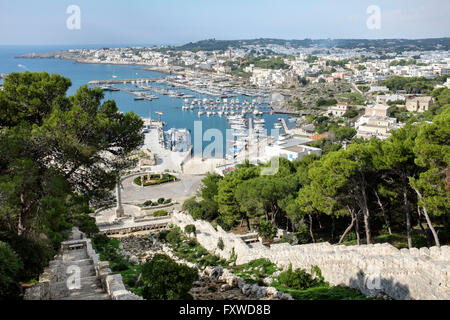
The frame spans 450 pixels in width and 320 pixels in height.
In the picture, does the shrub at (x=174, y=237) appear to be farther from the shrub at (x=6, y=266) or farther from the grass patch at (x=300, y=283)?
the shrub at (x=6, y=266)

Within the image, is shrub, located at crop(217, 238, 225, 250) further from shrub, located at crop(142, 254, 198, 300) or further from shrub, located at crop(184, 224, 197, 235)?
shrub, located at crop(142, 254, 198, 300)

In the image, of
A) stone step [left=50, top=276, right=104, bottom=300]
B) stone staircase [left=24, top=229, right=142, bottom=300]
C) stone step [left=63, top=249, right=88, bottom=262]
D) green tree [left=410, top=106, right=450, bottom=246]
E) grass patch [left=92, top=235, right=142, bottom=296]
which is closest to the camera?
stone staircase [left=24, top=229, right=142, bottom=300]

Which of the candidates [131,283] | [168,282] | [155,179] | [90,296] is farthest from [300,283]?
[155,179]

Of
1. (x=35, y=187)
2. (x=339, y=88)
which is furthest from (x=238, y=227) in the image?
(x=339, y=88)

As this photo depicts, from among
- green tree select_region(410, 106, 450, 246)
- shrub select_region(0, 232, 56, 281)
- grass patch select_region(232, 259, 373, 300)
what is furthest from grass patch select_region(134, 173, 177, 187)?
green tree select_region(410, 106, 450, 246)

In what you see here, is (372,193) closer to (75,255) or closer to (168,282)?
(168,282)

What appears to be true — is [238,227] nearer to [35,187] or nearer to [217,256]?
[217,256]

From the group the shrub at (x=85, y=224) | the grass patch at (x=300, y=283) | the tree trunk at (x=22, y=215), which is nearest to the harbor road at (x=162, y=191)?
the shrub at (x=85, y=224)

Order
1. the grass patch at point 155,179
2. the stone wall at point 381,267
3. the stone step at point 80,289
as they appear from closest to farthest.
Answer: the stone wall at point 381,267, the stone step at point 80,289, the grass patch at point 155,179

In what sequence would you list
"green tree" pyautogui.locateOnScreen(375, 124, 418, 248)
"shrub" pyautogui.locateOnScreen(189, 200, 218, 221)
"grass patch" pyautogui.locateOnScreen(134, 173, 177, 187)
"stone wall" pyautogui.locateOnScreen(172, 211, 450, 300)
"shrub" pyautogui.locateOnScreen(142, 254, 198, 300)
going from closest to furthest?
"shrub" pyautogui.locateOnScreen(142, 254, 198, 300)
"stone wall" pyautogui.locateOnScreen(172, 211, 450, 300)
"green tree" pyautogui.locateOnScreen(375, 124, 418, 248)
"shrub" pyautogui.locateOnScreen(189, 200, 218, 221)
"grass patch" pyautogui.locateOnScreen(134, 173, 177, 187)
